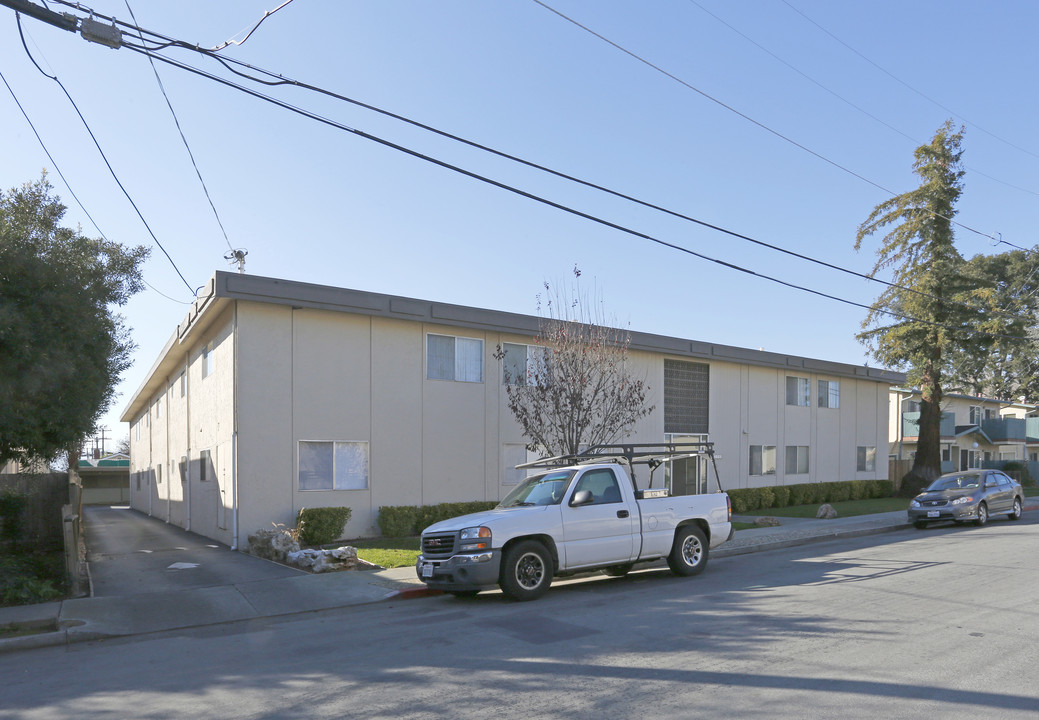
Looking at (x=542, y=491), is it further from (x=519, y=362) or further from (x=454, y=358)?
(x=519, y=362)

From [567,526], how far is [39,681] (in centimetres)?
640

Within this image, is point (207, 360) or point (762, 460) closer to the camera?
point (207, 360)

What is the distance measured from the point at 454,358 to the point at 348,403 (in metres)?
3.15

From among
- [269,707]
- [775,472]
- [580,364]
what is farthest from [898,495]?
[269,707]

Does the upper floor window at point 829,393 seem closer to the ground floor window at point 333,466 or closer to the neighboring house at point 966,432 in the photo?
the neighboring house at point 966,432

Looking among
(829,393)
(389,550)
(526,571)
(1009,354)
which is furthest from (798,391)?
(1009,354)

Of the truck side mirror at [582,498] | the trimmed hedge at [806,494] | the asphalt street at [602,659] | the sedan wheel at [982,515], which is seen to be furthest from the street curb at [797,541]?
the truck side mirror at [582,498]

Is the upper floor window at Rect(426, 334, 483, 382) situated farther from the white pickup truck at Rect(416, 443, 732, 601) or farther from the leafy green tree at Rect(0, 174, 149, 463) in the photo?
the leafy green tree at Rect(0, 174, 149, 463)

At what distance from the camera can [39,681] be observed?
24.2 feet

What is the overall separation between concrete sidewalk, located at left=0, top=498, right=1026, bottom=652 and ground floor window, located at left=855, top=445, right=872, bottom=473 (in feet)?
83.6

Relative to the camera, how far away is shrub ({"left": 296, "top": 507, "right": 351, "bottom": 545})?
1667 centimetres

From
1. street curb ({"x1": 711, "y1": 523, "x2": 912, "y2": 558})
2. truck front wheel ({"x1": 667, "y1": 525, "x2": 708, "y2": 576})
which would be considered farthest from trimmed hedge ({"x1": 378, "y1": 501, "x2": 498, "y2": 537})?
truck front wheel ({"x1": 667, "y1": 525, "x2": 708, "y2": 576})

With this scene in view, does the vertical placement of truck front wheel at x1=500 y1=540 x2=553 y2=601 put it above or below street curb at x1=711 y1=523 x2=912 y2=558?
above

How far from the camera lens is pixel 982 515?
20578mm
